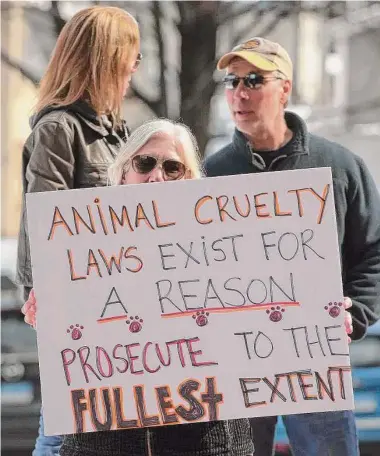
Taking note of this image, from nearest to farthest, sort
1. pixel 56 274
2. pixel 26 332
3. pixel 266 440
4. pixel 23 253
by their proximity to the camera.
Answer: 1. pixel 56 274
2. pixel 23 253
3. pixel 266 440
4. pixel 26 332

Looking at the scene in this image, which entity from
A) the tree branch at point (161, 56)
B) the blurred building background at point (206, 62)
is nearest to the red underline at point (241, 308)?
the blurred building background at point (206, 62)

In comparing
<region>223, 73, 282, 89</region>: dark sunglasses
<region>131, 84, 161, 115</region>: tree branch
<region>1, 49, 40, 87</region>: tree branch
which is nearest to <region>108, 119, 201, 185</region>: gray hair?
<region>223, 73, 282, 89</region>: dark sunglasses

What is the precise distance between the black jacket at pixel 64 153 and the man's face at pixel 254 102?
38 cm

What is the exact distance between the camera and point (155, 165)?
2150 mm

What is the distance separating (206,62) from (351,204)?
2.29 meters

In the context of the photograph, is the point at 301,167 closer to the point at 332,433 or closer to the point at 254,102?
the point at 254,102

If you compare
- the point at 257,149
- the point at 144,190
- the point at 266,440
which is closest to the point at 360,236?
the point at 257,149

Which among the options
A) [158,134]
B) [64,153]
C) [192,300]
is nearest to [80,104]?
[64,153]

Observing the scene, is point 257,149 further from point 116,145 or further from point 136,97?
point 136,97

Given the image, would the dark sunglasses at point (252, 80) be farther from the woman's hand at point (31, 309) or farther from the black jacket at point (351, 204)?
the woman's hand at point (31, 309)

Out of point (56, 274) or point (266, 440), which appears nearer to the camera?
point (56, 274)

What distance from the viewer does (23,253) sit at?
2562mm

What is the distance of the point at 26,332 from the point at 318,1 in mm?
2306

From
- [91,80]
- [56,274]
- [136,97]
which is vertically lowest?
[56,274]
